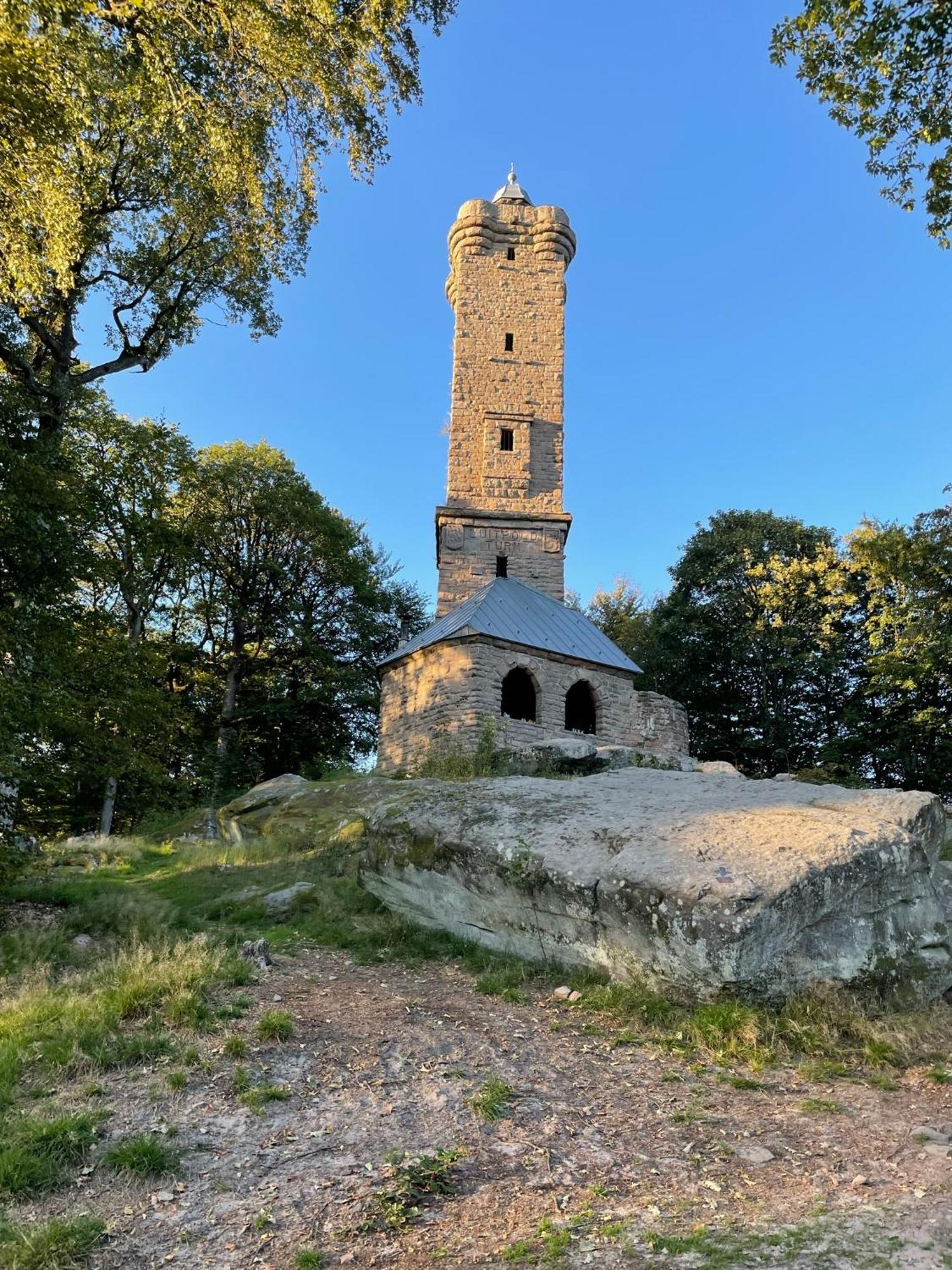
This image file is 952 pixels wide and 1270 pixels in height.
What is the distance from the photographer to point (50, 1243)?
3037 mm

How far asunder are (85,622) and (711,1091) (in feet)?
28.5

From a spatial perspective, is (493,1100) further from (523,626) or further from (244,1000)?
(523,626)

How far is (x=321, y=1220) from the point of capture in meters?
3.31

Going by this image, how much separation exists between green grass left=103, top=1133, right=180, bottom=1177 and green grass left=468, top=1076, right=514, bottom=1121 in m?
1.51

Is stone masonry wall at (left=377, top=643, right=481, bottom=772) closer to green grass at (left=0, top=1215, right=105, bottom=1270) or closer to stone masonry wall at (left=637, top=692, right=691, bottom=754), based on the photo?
stone masonry wall at (left=637, top=692, right=691, bottom=754)

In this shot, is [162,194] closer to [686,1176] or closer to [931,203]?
[931,203]

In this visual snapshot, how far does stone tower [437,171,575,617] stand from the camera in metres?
22.1

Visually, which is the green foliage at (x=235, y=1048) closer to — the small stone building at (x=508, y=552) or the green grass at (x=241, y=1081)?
the green grass at (x=241, y=1081)

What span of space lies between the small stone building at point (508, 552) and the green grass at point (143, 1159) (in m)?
12.4

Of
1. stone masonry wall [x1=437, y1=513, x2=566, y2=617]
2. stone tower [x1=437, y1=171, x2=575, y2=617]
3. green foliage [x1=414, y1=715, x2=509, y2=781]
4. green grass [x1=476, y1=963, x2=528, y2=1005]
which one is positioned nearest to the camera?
green grass [x1=476, y1=963, x2=528, y2=1005]

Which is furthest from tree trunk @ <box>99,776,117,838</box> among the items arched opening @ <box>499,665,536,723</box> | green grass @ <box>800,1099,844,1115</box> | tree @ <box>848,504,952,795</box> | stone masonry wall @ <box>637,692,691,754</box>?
tree @ <box>848,504,952,795</box>

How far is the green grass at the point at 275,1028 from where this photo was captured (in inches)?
194

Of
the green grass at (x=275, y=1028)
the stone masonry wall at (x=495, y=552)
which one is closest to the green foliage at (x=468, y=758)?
the stone masonry wall at (x=495, y=552)

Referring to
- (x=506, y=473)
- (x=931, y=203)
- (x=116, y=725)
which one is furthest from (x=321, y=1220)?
(x=506, y=473)
